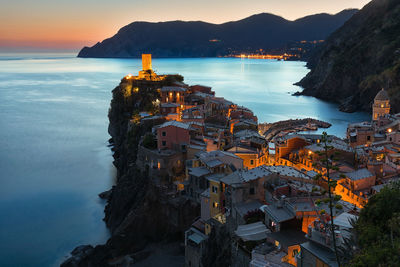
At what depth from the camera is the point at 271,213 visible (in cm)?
1118

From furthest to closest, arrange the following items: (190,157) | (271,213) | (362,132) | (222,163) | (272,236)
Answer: (362,132)
(190,157)
(222,163)
(271,213)
(272,236)

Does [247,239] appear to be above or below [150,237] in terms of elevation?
above

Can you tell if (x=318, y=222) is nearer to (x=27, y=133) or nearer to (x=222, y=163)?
(x=222, y=163)

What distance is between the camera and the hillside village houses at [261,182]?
9.75 metres

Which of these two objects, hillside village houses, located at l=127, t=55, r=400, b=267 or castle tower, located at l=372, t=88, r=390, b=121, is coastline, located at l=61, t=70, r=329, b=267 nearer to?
hillside village houses, located at l=127, t=55, r=400, b=267

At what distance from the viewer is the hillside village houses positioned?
9.75 m

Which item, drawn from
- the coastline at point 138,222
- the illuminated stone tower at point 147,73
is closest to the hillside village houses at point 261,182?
the coastline at point 138,222

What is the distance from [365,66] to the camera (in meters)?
61.0

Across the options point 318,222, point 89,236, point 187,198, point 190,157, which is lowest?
point 89,236

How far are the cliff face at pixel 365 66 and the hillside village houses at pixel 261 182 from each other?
2656 centimetres

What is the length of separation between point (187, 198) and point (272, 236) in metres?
8.60

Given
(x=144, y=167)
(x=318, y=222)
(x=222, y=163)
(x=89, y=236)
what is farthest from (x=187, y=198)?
(x=318, y=222)

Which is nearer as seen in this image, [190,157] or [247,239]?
[247,239]

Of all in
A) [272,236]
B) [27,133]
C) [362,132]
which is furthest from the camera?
[27,133]
